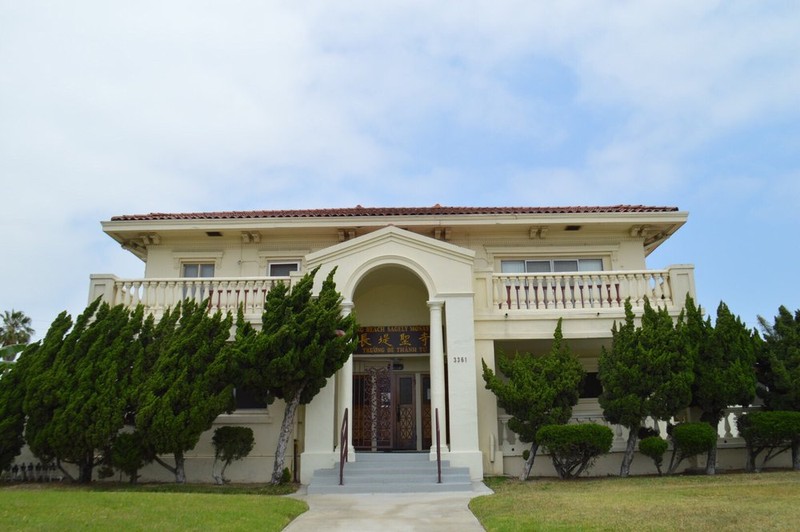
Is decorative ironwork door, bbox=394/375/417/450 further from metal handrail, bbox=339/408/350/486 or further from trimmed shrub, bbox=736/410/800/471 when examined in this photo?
trimmed shrub, bbox=736/410/800/471

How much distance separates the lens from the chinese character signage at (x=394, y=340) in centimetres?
1734

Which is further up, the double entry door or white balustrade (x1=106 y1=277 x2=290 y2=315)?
white balustrade (x1=106 y1=277 x2=290 y2=315)

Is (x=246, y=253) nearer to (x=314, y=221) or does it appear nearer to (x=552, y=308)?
(x=314, y=221)

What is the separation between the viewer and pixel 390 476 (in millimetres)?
13578

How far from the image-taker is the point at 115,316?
1461 cm

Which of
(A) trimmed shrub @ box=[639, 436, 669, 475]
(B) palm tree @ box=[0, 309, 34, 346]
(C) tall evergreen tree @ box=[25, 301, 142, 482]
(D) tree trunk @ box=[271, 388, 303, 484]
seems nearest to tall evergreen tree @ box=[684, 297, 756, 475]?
(A) trimmed shrub @ box=[639, 436, 669, 475]

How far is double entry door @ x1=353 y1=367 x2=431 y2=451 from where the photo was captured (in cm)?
1702

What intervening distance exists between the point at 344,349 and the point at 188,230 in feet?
23.1

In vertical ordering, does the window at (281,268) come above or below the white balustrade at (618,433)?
above

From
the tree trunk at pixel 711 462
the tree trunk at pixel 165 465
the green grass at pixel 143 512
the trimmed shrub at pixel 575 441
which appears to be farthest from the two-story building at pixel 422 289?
the green grass at pixel 143 512

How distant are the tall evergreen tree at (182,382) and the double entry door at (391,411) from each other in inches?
162

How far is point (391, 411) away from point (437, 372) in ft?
9.33

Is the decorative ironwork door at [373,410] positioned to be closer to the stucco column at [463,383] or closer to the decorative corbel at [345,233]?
the stucco column at [463,383]

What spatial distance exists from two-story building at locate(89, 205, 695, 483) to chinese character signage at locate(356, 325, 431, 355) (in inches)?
1.2
